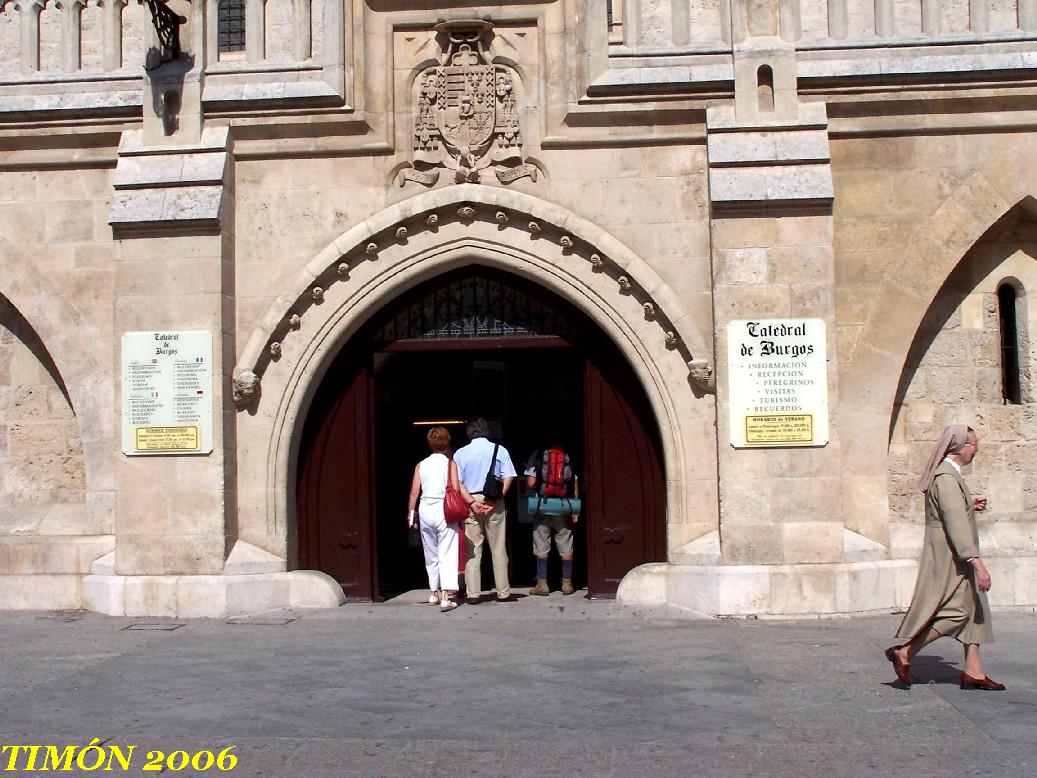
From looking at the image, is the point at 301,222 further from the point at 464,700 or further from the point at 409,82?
the point at 464,700

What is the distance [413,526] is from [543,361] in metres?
2.80

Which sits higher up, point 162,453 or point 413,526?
point 162,453

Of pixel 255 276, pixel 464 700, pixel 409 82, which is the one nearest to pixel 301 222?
pixel 255 276

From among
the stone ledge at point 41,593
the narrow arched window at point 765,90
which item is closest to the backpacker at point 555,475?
the narrow arched window at point 765,90

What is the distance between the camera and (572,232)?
10.1 metres

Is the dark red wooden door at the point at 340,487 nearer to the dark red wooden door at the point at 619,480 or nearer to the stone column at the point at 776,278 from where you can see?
the dark red wooden door at the point at 619,480

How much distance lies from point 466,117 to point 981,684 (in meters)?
5.86

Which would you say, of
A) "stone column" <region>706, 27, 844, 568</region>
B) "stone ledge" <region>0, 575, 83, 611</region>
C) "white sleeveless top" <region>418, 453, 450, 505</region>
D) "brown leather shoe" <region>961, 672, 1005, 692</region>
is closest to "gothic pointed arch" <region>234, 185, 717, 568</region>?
"stone column" <region>706, 27, 844, 568</region>

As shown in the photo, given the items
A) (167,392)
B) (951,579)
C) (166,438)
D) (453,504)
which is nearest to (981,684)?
(951,579)

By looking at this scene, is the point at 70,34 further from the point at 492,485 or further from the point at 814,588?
the point at 814,588

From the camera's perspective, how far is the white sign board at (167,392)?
10094mm

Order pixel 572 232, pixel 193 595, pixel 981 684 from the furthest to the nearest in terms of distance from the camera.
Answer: pixel 572 232
pixel 193 595
pixel 981 684

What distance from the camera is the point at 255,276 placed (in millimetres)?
10391

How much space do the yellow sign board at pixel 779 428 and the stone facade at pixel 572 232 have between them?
11cm
